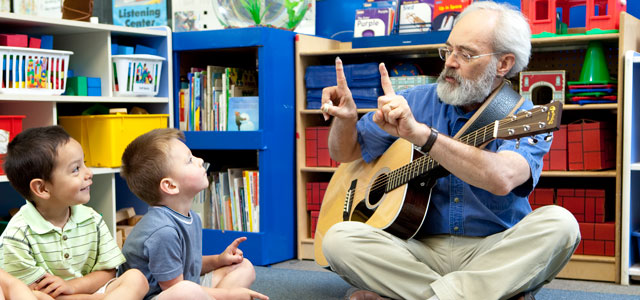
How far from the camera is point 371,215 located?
225 cm

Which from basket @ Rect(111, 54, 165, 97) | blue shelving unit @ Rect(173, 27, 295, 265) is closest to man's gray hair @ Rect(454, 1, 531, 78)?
blue shelving unit @ Rect(173, 27, 295, 265)

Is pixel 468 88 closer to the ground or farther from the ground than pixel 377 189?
farther from the ground

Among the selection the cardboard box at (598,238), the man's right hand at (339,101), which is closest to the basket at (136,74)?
the man's right hand at (339,101)

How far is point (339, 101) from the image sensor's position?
7.41ft

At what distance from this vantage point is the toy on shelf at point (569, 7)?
2758 millimetres

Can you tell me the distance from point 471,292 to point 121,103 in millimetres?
1891

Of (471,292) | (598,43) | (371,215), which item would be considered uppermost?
(598,43)

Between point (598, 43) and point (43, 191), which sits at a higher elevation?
point (598, 43)

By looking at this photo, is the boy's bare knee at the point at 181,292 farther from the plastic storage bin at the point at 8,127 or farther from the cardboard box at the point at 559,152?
the cardboard box at the point at 559,152

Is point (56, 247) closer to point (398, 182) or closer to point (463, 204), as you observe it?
point (398, 182)

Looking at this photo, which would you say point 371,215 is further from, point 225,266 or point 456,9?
point 456,9

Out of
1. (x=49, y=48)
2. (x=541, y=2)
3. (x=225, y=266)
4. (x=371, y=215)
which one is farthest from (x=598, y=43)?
(x=49, y=48)

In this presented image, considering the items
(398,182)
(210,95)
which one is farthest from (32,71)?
(398,182)

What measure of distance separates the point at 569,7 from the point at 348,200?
135cm
